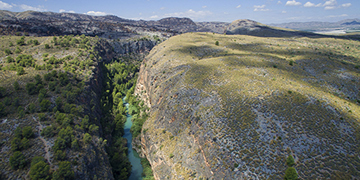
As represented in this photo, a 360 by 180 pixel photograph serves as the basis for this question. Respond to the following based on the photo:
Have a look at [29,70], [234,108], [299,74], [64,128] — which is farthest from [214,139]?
[29,70]

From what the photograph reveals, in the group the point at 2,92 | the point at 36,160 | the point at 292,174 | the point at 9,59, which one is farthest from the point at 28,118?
the point at 292,174

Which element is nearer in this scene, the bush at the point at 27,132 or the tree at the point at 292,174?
the tree at the point at 292,174

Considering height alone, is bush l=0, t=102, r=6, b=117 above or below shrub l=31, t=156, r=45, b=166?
above

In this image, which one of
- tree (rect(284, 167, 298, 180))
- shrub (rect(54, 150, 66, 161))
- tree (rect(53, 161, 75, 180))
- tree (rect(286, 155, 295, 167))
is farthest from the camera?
shrub (rect(54, 150, 66, 161))

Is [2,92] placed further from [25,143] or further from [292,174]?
[292,174]

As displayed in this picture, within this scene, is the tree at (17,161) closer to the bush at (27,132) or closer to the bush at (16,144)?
the bush at (16,144)

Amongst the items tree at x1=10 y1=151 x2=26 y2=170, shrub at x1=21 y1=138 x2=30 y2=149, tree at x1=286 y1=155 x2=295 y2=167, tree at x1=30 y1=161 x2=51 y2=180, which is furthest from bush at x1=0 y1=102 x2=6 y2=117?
tree at x1=286 y1=155 x2=295 y2=167

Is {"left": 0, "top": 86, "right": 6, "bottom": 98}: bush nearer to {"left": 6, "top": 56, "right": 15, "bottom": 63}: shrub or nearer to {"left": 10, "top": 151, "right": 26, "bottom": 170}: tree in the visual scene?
{"left": 10, "top": 151, "right": 26, "bottom": 170}: tree

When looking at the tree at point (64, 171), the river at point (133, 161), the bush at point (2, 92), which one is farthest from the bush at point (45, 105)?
the river at point (133, 161)
